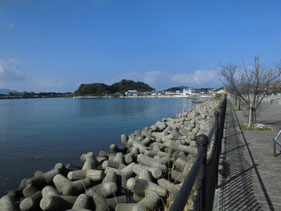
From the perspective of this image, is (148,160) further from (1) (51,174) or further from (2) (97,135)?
(2) (97,135)

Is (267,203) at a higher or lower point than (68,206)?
higher

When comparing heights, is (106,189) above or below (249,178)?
below

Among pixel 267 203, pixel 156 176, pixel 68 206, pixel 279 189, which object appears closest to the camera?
pixel 267 203

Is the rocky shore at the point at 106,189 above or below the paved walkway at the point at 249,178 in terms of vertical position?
below

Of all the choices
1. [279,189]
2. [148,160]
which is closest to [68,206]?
[148,160]

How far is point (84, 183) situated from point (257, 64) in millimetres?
9631

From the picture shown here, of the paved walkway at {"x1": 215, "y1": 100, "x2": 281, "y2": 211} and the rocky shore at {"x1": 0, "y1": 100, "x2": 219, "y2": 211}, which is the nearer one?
the paved walkway at {"x1": 215, "y1": 100, "x2": 281, "y2": 211}

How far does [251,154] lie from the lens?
6.76 metres

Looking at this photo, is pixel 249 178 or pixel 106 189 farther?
pixel 106 189

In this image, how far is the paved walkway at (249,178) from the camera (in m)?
3.70

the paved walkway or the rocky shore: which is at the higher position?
the paved walkway

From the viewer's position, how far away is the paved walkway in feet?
12.1

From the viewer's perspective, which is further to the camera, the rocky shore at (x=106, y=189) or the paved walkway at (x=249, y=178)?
the rocky shore at (x=106, y=189)

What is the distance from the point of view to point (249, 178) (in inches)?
189
